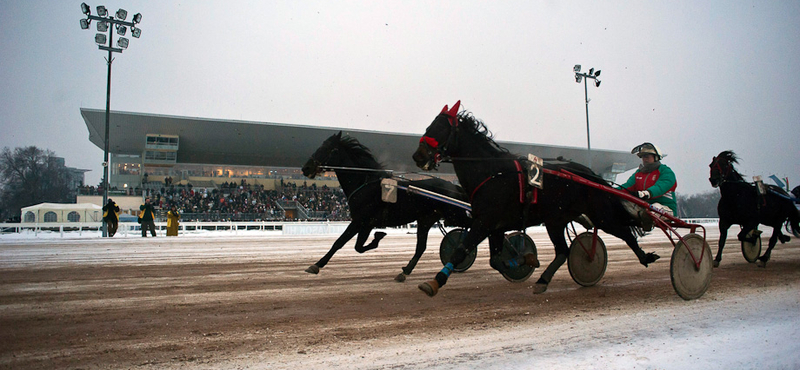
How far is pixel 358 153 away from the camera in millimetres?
7273

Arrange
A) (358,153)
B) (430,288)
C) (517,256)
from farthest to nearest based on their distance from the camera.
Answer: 1. (358,153)
2. (517,256)
3. (430,288)

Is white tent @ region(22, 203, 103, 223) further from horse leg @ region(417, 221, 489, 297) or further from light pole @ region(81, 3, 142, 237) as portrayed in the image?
horse leg @ region(417, 221, 489, 297)

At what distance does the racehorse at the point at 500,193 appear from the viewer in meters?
5.03

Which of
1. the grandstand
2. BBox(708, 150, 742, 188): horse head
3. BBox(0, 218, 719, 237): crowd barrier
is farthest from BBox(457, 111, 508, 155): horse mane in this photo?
the grandstand

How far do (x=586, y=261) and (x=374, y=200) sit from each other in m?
2.84

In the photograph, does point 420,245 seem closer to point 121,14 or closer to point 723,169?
point 723,169

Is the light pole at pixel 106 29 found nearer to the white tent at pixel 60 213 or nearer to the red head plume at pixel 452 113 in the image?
the white tent at pixel 60 213

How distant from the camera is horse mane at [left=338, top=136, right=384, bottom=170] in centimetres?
722

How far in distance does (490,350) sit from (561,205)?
116 inches

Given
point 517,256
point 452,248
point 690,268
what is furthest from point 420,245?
point 690,268

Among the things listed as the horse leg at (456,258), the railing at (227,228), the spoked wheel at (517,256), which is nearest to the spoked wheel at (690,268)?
the spoked wheel at (517,256)

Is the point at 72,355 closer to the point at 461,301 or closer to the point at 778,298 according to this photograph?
the point at 461,301

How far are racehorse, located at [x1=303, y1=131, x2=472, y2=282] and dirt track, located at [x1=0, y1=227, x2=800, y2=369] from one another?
27.0 inches

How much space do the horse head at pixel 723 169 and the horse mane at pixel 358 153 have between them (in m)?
5.45
